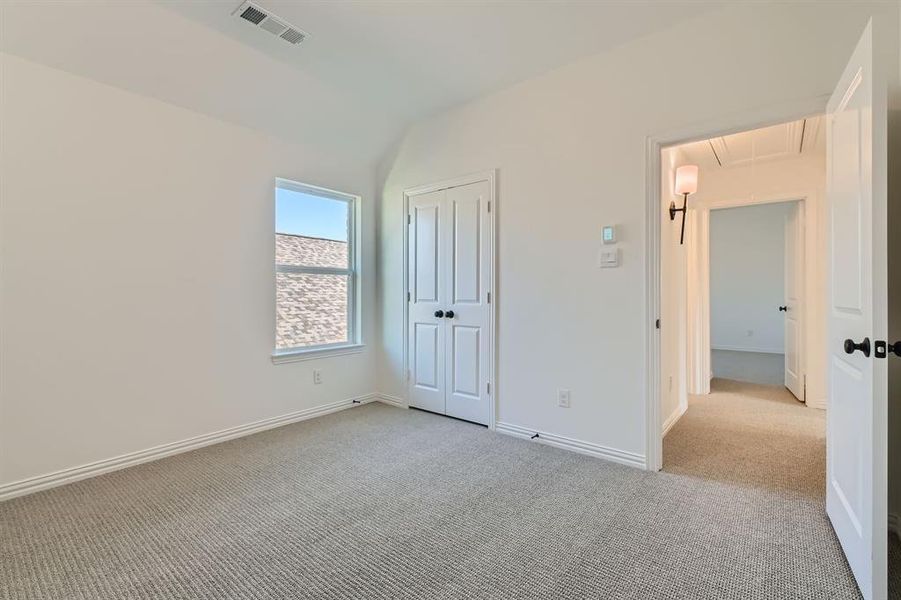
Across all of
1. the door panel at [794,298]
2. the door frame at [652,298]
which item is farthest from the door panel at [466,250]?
the door panel at [794,298]

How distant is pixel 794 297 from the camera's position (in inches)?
174

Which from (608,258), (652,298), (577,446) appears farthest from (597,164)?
(577,446)

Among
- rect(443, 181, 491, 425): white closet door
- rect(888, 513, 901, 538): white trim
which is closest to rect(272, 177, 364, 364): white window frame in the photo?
rect(443, 181, 491, 425): white closet door

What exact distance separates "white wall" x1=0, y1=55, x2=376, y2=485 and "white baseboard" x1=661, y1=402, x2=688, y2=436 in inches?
122

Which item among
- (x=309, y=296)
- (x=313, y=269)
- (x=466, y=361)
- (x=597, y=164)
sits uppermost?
(x=597, y=164)

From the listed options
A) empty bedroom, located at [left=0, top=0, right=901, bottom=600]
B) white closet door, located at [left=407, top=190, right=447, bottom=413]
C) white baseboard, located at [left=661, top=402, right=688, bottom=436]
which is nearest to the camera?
empty bedroom, located at [left=0, top=0, right=901, bottom=600]

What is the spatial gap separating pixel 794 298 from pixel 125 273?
6.02 m

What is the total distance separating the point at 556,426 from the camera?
3008 millimetres

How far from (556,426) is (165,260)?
9.74ft

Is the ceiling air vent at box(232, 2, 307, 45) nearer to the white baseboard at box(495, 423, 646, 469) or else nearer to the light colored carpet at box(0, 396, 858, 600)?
the light colored carpet at box(0, 396, 858, 600)

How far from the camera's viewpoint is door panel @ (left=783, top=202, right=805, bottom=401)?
13.7 ft

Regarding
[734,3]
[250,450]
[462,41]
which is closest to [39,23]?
[462,41]

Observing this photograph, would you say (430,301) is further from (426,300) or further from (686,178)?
(686,178)

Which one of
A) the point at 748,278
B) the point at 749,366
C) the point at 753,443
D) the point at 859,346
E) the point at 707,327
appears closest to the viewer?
the point at 859,346
